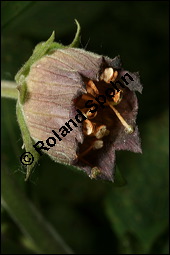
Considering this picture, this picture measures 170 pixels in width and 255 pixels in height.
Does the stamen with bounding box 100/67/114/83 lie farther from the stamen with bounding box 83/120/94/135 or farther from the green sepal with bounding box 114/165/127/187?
the green sepal with bounding box 114/165/127/187

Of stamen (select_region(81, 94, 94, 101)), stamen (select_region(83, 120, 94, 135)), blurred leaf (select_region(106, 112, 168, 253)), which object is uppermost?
stamen (select_region(81, 94, 94, 101))

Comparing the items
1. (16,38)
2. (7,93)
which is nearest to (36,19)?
(16,38)

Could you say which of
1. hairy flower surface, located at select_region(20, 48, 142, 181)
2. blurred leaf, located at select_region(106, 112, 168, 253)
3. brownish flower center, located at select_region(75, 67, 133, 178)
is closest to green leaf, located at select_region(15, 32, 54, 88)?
hairy flower surface, located at select_region(20, 48, 142, 181)

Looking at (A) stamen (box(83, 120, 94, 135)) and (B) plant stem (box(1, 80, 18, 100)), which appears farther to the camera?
(B) plant stem (box(1, 80, 18, 100))

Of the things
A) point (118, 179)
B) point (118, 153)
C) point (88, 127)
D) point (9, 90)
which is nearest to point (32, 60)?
point (9, 90)

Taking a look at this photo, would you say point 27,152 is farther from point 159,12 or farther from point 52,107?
point 159,12

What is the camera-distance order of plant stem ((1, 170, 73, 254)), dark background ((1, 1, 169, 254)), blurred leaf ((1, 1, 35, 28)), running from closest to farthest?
1. plant stem ((1, 170, 73, 254))
2. blurred leaf ((1, 1, 35, 28))
3. dark background ((1, 1, 169, 254))

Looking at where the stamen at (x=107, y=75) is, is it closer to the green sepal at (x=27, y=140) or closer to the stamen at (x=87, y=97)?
the stamen at (x=87, y=97)
